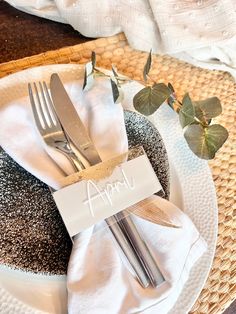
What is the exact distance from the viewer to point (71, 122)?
42 cm

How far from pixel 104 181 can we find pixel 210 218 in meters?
0.12

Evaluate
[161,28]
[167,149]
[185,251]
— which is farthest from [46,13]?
[185,251]

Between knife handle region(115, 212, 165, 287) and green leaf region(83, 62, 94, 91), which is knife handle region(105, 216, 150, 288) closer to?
knife handle region(115, 212, 165, 287)

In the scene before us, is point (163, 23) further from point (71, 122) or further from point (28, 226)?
point (28, 226)

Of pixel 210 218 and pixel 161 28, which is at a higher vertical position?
pixel 161 28

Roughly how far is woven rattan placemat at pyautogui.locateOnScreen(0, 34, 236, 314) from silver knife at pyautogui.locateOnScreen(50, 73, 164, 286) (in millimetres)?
77

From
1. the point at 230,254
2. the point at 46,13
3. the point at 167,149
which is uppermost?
the point at 46,13

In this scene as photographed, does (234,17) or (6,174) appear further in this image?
(234,17)

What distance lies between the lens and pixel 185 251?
15.5 inches

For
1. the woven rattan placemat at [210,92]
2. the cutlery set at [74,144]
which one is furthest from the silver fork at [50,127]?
the woven rattan placemat at [210,92]

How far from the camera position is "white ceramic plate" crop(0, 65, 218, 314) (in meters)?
0.37

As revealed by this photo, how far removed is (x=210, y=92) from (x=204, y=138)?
0.14 metres

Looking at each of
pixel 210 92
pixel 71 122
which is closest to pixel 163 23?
pixel 210 92

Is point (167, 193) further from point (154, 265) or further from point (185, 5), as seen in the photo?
point (185, 5)
